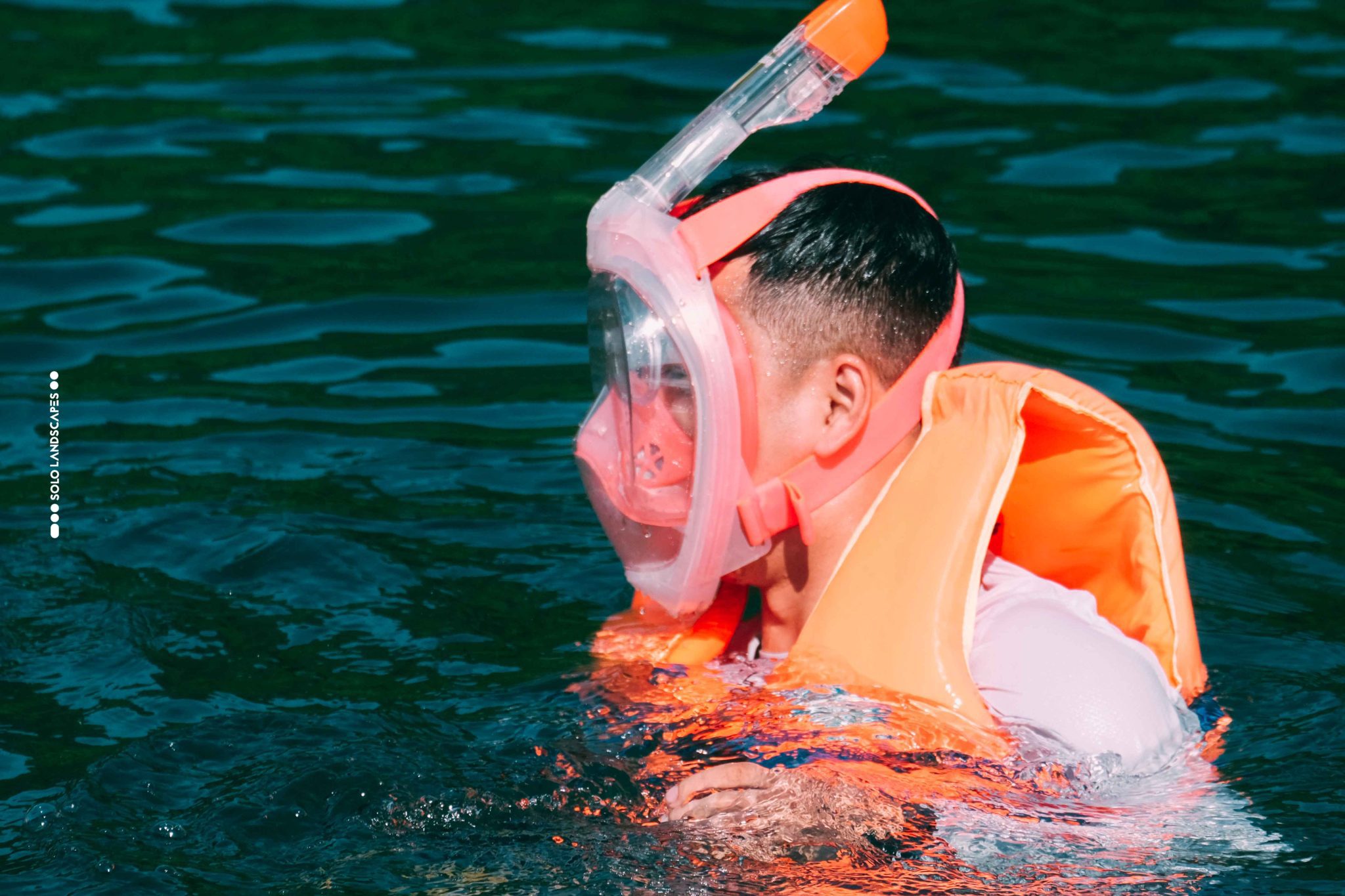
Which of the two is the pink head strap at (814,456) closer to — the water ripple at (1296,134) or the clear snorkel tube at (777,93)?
the clear snorkel tube at (777,93)

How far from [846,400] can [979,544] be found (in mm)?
423

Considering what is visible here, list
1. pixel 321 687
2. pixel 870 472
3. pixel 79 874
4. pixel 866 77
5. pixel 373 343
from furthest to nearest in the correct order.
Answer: pixel 866 77 → pixel 373 343 → pixel 321 687 → pixel 870 472 → pixel 79 874

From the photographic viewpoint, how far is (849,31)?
143 inches

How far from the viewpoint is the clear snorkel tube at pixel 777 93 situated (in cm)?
363

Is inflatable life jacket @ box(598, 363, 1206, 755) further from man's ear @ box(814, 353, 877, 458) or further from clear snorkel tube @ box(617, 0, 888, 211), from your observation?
clear snorkel tube @ box(617, 0, 888, 211)

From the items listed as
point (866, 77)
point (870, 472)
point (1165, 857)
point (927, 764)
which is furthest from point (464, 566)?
point (866, 77)

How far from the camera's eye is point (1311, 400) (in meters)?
6.07

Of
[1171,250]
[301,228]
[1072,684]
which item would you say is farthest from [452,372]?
[1072,684]

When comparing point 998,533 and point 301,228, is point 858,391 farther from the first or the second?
point 301,228

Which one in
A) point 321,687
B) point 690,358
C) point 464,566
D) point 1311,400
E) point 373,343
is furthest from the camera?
point 373,343

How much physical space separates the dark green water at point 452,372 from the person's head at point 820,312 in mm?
820

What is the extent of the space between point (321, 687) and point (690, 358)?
4.45ft

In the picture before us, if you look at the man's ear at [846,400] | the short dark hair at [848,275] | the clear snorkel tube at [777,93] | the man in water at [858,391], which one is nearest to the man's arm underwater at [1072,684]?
the man in water at [858,391]

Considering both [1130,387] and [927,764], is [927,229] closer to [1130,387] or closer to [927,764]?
[927,764]
